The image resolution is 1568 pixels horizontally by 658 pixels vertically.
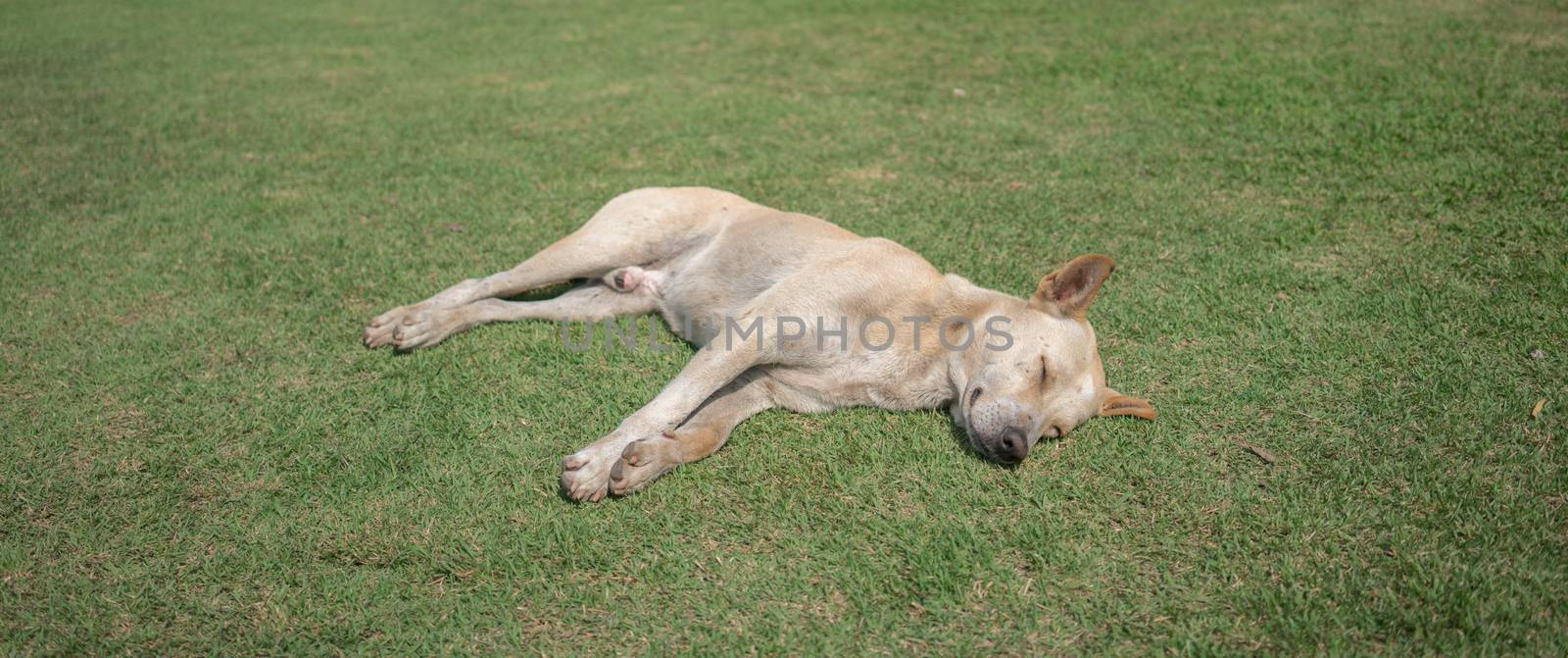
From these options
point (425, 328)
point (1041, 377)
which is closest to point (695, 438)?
point (1041, 377)

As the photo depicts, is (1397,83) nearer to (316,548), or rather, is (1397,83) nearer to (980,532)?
(980,532)

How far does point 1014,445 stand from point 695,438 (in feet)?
4.31

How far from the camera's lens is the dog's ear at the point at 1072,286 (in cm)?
400

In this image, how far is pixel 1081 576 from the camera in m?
3.31

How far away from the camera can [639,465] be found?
12.1 ft

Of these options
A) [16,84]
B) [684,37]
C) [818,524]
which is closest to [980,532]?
[818,524]

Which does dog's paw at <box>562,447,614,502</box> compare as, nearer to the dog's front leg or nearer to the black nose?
the dog's front leg

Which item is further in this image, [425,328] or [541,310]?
[541,310]

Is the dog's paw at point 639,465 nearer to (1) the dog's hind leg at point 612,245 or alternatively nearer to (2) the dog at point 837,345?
(2) the dog at point 837,345

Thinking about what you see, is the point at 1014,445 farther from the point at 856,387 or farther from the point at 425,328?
the point at 425,328

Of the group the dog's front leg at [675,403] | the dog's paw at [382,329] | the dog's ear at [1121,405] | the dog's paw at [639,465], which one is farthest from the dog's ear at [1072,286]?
the dog's paw at [382,329]

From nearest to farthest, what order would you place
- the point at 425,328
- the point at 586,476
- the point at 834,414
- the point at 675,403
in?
the point at 586,476 < the point at 675,403 < the point at 834,414 < the point at 425,328

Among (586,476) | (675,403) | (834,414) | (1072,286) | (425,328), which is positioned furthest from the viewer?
(425,328)

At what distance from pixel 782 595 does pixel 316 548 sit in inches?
69.0
